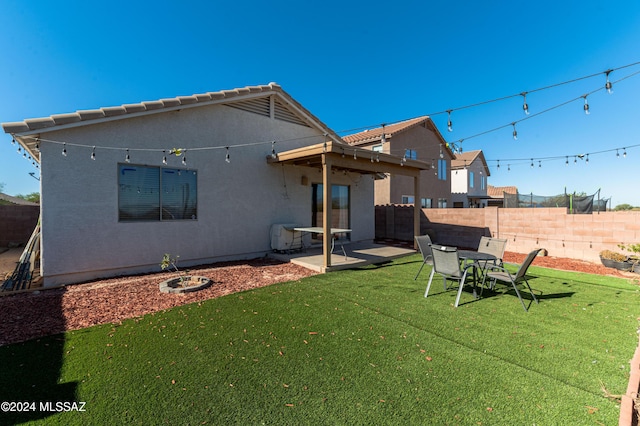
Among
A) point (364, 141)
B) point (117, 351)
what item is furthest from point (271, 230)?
point (364, 141)

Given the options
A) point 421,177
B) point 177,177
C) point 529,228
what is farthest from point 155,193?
point 421,177

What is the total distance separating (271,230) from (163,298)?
13.3 ft

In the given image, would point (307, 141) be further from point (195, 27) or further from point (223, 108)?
point (195, 27)

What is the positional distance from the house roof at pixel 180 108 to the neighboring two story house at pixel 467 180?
1829 cm

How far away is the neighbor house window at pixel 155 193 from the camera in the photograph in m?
6.28

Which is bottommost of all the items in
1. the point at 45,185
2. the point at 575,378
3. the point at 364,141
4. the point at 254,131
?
the point at 575,378

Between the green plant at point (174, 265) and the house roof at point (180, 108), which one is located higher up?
the house roof at point (180, 108)

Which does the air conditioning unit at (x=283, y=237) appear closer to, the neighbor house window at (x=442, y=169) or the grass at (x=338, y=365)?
the grass at (x=338, y=365)

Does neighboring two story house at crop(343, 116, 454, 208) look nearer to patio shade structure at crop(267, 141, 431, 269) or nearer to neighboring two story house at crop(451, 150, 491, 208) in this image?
neighboring two story house at crop(451, 150, 491, 208)

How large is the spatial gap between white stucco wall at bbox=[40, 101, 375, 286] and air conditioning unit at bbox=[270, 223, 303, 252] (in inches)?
9.1

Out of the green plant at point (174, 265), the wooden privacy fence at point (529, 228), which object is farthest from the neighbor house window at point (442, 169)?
the green plant at point (174, 265)

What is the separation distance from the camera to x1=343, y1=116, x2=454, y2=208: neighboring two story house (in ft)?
52.9

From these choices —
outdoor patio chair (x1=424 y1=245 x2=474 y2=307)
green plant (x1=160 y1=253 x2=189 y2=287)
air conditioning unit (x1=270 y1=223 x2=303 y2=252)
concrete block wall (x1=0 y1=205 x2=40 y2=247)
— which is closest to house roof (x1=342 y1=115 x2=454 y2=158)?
air conditioning unit (x1=270 y1=223 x2=303 y2=252)

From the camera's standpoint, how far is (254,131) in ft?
27.5
